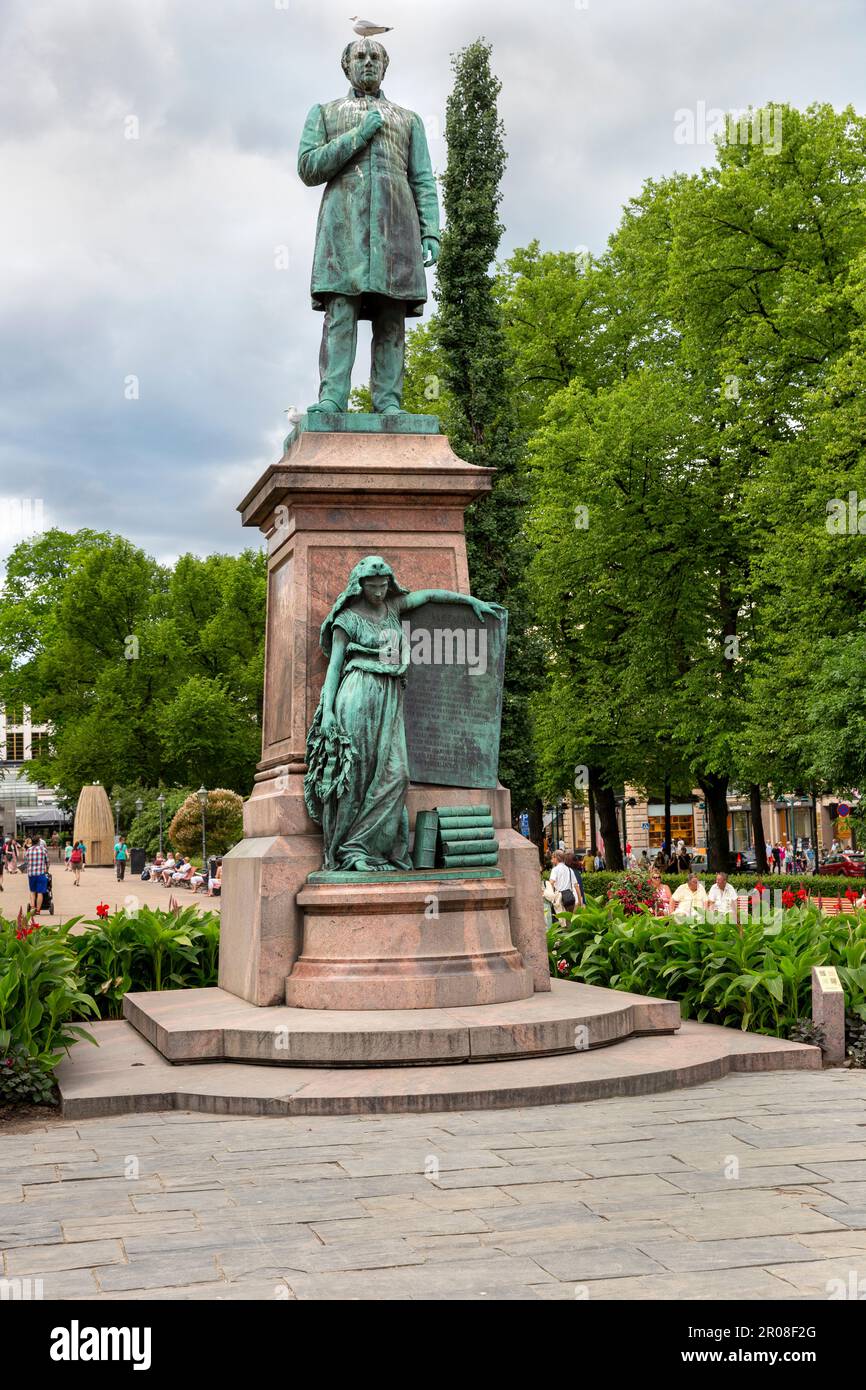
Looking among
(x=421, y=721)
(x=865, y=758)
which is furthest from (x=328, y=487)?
(x=865, y=758)

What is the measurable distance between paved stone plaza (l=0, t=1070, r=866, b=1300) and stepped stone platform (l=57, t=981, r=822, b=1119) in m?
0.14

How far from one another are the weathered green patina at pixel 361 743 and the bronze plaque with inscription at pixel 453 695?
0.29 meters

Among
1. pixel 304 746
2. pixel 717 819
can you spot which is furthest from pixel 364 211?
pixel 717 819

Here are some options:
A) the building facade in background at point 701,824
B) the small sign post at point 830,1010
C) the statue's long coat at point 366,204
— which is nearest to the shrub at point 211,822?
the building facade in background at point 701,824

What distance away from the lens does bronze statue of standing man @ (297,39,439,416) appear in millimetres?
10656

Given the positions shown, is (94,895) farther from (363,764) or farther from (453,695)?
(363,764)

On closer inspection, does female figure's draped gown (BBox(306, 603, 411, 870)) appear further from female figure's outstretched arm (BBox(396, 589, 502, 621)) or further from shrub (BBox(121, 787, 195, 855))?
shrub (BBox(121, 787, 195, 855))

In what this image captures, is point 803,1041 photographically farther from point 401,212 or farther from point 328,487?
point 401,212

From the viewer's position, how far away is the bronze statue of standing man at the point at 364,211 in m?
10.7

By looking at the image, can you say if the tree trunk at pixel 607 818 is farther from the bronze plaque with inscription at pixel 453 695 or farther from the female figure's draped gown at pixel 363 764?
the female figure's draped gown at pixel 363 764

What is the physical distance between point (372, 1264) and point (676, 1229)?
3.65 ft

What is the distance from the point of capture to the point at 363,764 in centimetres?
935

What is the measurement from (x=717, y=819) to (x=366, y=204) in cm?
2520

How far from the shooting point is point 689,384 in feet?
107
